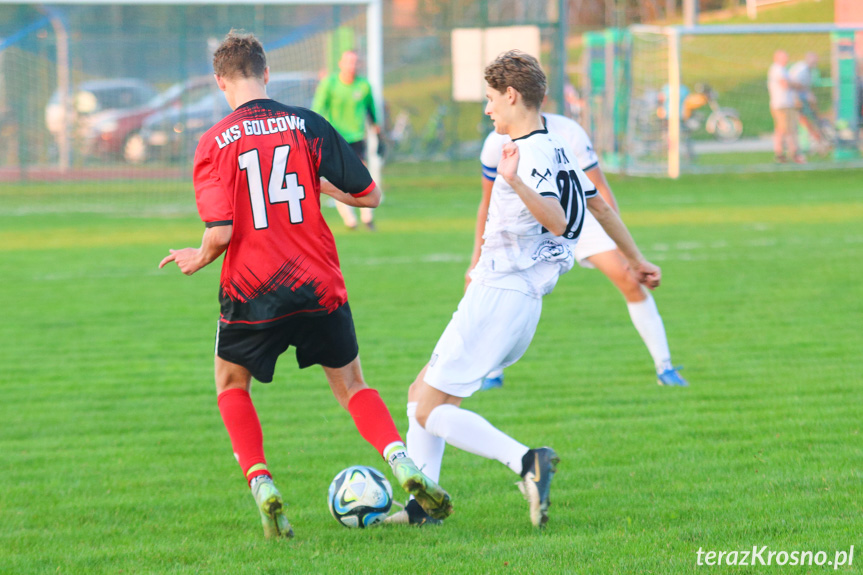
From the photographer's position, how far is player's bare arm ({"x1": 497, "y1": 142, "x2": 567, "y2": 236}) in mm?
3266

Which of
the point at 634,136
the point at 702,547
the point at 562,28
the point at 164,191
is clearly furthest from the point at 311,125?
the point at 634,136

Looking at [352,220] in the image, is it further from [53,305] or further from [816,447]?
[816,447]

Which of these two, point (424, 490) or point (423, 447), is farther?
point (423, 447)

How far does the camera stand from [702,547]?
3.25 metres

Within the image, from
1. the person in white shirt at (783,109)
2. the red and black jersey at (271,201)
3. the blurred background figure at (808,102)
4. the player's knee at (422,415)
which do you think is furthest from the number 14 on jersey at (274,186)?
the blurred background figure at (808,102)

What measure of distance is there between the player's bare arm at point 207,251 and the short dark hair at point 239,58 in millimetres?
543

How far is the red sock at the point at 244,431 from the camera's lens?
3.53 meters

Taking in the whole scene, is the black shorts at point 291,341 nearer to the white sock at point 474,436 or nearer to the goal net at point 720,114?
the white sock at point 474,436

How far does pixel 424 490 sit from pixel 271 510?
0.52m

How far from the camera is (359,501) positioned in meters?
3.64

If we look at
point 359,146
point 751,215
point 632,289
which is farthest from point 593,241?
point 751,215

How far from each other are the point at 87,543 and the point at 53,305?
5546mm

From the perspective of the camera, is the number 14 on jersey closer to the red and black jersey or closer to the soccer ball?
the red and black jersey

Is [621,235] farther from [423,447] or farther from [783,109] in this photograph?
[783,109]
